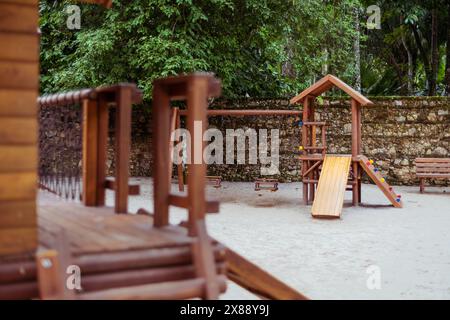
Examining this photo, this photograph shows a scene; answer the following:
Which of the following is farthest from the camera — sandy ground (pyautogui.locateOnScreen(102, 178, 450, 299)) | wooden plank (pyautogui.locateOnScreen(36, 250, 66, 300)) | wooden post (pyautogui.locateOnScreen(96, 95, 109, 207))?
sandy ground (pyautogui.locateOnScreen(102, 178, 450, 299))

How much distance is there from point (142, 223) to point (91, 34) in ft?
35.8

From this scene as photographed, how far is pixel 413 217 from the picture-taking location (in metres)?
10.8

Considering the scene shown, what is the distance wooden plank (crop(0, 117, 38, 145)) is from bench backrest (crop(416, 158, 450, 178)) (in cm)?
1307

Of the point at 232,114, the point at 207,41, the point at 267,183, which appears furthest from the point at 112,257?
the point at 267,183

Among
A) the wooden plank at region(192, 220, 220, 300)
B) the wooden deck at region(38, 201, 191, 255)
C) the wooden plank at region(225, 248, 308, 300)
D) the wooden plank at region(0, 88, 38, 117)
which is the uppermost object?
the wooden plank at region(0, 88, 38, 117)

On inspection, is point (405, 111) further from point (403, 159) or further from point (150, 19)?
point (150, 19)

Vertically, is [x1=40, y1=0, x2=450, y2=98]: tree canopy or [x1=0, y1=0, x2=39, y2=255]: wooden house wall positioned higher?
[x1=40, y1=0, x2=450, y2=98]: tree canopy

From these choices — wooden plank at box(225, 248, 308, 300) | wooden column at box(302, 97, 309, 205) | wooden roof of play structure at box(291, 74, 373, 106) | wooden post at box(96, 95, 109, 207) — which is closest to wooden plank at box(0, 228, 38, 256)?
wooden plank at box(225, 248, 308, 300)

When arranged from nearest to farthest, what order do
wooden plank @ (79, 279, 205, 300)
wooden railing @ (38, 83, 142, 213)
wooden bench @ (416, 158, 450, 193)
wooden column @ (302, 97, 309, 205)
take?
wooden plank @ (79, 279, 205, 300), wooden railing @ (38, 83, 142, 213), wooden column @ (302, 97, 309, 205), wooden bench @ (416, 158, 450, 193)

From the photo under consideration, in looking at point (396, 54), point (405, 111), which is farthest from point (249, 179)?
point (396, 54)

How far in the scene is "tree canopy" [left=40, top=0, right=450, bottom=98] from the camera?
13773mm

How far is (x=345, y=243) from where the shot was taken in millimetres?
8344

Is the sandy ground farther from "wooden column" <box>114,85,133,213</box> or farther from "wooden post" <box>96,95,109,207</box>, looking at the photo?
"wooden column" <box>114,85,133,213</box>

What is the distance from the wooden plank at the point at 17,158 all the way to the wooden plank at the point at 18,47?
46cm
